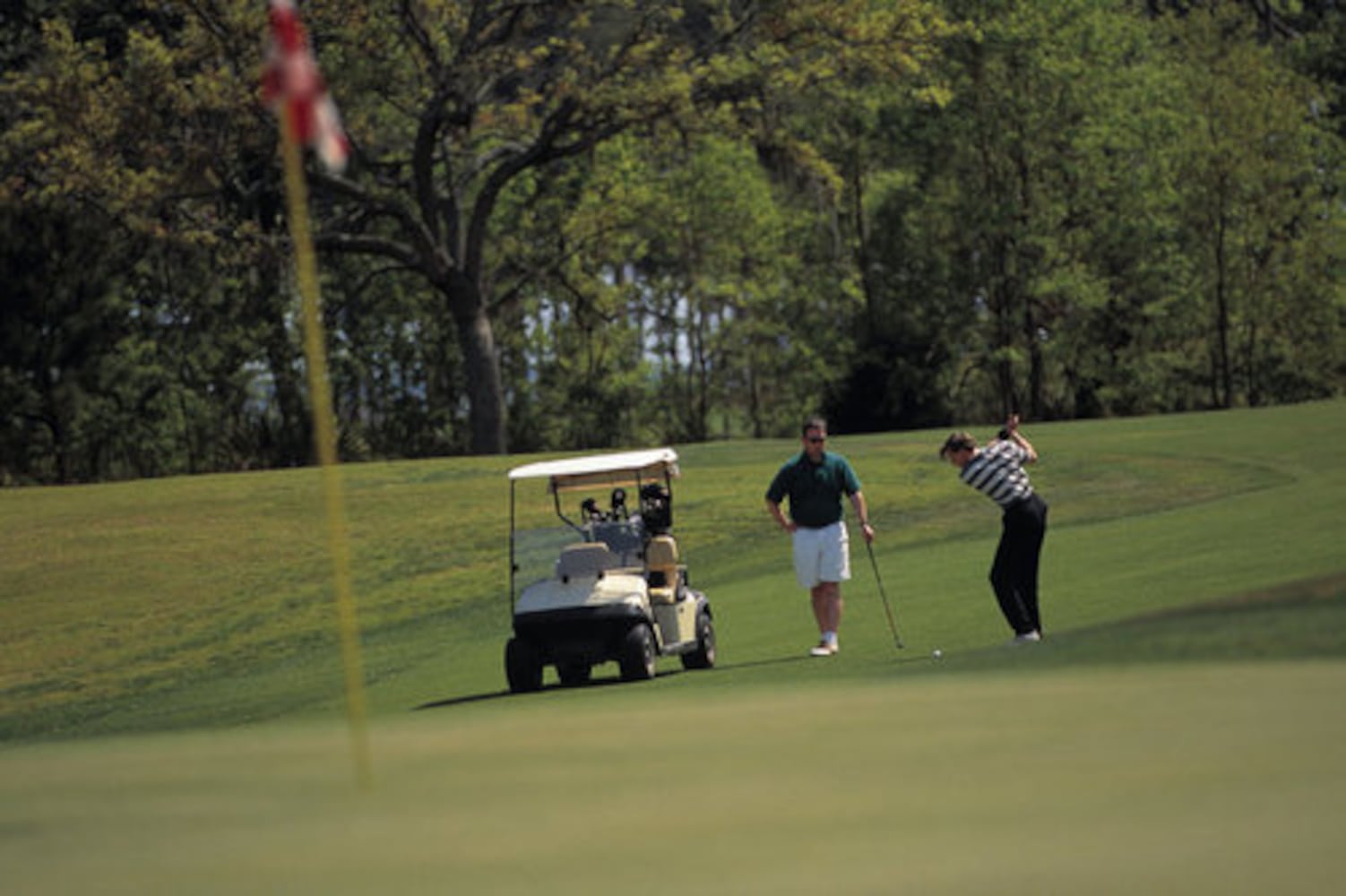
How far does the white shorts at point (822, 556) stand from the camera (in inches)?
715

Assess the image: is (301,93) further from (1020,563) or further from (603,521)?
(603,521)

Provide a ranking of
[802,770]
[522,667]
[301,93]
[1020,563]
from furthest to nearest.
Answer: [522,667] < [1020,563] < [802,770] < [301,93]

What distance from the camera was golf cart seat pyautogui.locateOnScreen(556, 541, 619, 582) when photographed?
1783 centimetres

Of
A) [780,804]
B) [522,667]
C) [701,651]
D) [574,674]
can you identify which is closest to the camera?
[780,804]

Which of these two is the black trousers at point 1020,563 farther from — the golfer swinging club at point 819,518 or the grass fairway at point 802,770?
the golfer swinging club at point 819,518

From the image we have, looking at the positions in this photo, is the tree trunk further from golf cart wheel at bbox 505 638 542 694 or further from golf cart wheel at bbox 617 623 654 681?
golf cart wheel at bbox 617 623 654 681

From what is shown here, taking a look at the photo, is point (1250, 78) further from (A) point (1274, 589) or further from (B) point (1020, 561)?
(A) point (1274, 589)

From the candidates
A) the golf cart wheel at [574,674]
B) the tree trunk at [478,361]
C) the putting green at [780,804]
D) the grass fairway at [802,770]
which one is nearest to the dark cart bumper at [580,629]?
the grass fairway at [802,770]

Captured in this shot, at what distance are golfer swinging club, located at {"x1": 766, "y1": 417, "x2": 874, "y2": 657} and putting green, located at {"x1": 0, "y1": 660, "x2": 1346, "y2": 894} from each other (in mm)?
9583

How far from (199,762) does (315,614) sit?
67.4 ft

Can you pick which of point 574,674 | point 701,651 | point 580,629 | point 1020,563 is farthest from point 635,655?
point 1020,563

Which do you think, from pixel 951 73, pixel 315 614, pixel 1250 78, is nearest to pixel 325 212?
pixel 951 73

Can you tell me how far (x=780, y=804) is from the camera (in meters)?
5.64

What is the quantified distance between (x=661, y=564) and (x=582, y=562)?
88 centimetres
